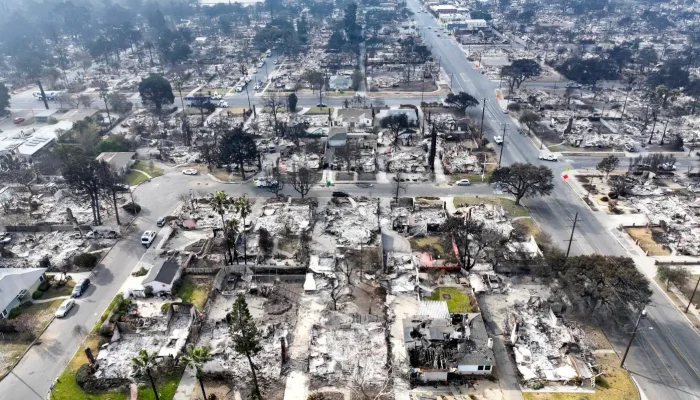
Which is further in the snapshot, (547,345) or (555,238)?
(555,238)

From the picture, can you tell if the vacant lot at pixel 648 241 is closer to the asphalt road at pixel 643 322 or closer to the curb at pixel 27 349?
the asphalt road at pixel 643 322

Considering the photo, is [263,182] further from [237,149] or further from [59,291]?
[59,291]

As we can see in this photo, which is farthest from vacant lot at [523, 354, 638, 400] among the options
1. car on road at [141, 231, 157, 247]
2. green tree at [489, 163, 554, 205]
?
car on road at [141, 231, 157, 247]

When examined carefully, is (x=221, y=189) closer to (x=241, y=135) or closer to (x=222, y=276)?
(x=241, y=135)

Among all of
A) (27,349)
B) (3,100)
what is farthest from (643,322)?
(3,100)

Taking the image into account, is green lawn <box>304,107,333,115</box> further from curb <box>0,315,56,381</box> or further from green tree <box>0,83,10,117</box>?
curb <box>0,315,56,381</box>

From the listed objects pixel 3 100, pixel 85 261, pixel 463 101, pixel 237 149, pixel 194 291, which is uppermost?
pixel 3 100
